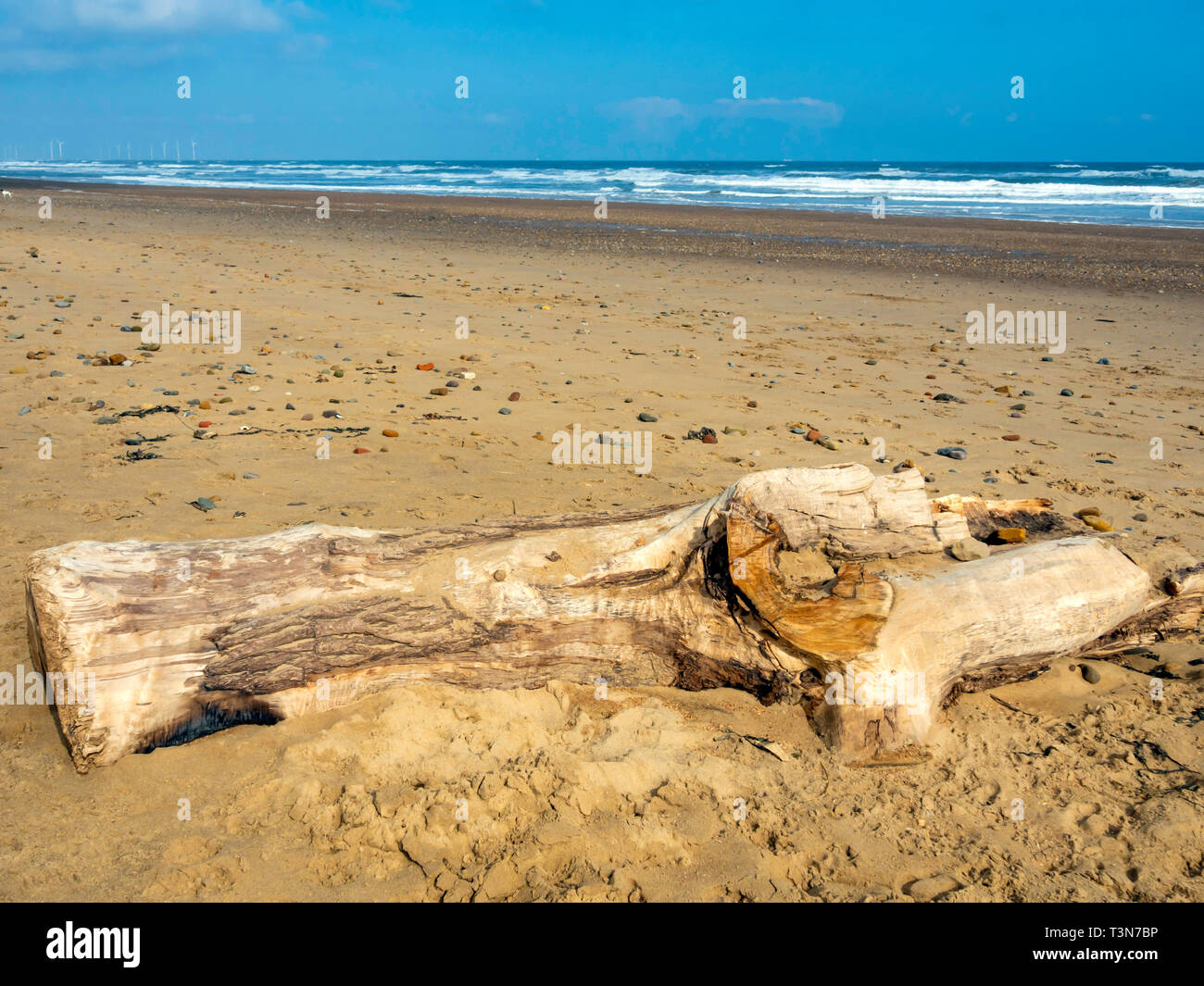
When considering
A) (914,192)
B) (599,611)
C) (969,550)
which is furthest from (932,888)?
(914,192)

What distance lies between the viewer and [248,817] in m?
2.54

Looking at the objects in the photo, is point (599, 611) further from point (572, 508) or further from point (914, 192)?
point (914, 192)

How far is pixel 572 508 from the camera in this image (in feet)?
15.9

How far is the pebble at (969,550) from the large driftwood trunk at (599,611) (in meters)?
0.16

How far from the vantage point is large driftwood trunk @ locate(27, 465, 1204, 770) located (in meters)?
2.79

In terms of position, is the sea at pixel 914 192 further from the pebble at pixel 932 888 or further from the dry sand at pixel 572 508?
the pebble at pixel 932 888

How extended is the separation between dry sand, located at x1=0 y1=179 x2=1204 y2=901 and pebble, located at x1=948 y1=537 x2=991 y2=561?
2.08 feet

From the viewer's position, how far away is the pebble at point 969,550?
146 inches

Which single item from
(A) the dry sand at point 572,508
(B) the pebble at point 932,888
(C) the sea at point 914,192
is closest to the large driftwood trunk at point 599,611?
(A) the dry sand at point 572,508

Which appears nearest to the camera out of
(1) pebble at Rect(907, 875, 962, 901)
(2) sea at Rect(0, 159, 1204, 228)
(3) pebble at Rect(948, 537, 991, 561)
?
(1) pebble at Rect(907, 875, 962, 901)

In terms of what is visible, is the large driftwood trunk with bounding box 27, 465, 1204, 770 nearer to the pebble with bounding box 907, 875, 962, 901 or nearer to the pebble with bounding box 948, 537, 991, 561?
the pebble with bounding box 948, 537, 991, 561

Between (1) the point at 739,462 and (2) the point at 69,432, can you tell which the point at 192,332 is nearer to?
(2) the point at 69,432

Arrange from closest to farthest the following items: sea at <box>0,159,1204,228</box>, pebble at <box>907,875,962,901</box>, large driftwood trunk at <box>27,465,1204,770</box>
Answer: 1. pebble at <box>907,875,962,901</box>
2. large driftwood trunk at <box>27,465,1204,770</box>
3. sea at <box>0,159,1204,228</box>

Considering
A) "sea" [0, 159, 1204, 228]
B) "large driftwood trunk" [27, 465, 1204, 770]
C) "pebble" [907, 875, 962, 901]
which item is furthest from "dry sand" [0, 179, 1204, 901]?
"sea" [0, 159, 1204, 228]
